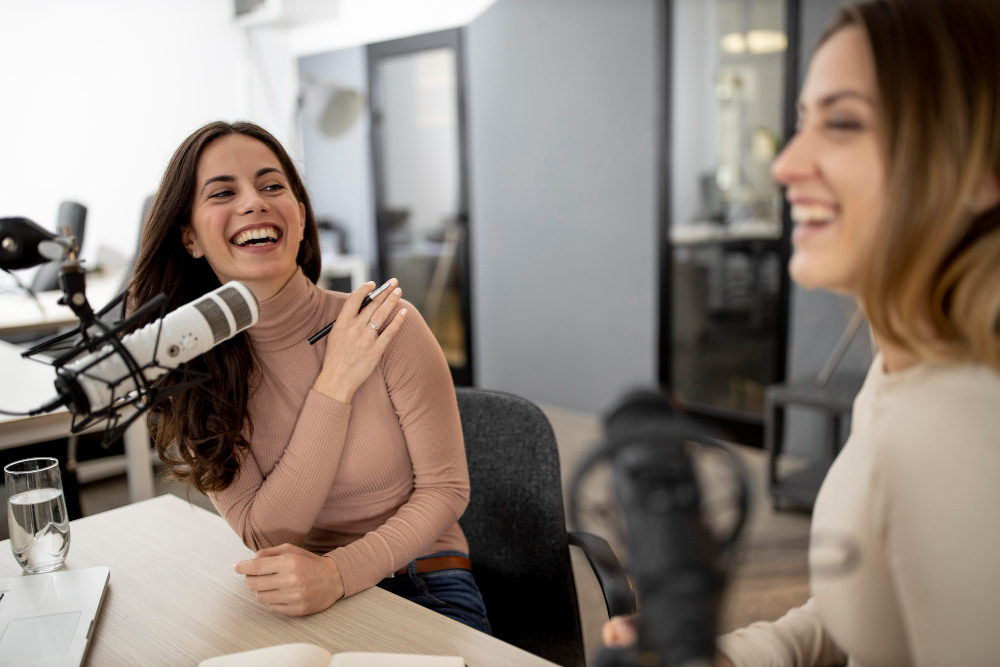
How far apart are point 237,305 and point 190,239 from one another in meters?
0.60

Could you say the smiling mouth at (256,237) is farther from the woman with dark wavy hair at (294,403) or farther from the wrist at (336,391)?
the wrist at (336,391)

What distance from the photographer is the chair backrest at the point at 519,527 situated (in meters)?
1.34

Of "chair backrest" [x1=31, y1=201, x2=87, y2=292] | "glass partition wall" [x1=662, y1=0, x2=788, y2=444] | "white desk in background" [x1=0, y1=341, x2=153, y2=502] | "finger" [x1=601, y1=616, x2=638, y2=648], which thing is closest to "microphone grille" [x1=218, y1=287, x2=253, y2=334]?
"finger" [x1=601, y1=616, x2=638, y2=648]

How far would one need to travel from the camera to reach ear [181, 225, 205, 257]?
1314 mm

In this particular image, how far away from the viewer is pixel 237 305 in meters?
0.80

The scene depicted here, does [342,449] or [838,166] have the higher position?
[838,166]

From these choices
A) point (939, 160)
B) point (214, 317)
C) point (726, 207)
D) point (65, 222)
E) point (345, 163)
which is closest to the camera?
point (939, 160)

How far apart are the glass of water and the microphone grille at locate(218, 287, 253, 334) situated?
50 centimetres

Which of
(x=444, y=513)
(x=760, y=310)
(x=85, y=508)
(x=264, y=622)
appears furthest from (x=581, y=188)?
(x=264, y=622)

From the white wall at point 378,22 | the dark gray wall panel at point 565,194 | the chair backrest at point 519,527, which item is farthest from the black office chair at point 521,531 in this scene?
the white wall at point 378,22

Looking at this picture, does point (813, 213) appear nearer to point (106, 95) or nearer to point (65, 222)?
point (65, 222)

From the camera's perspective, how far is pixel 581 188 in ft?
13.0

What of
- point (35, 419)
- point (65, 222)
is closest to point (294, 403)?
point (35, 419)

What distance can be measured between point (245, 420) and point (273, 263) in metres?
0.26
